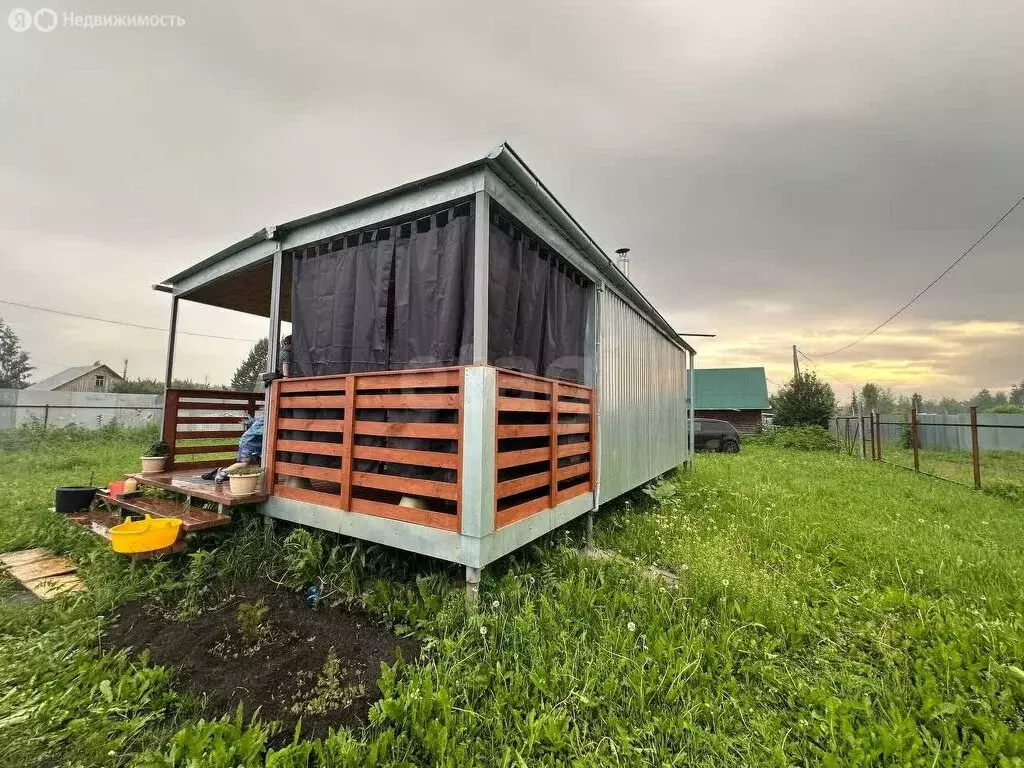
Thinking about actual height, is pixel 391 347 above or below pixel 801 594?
above

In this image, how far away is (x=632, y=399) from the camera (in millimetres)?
5289

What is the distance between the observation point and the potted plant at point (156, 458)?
174 inches

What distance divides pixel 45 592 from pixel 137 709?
190cm

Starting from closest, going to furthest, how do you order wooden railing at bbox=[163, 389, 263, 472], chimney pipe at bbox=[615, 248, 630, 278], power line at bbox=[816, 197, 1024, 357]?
1. wooden railing at bbox=[163, 389, 263, 472]
2. chimney pipe at bbox=[615, 248, 630, 278]
3. power line at bbox=[816, 197, 1024, 357]

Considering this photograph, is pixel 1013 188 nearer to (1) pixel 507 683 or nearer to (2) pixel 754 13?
(2) pixel 754 13

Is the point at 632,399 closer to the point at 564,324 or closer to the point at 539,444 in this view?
the point at 564,324

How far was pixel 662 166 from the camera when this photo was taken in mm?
6898

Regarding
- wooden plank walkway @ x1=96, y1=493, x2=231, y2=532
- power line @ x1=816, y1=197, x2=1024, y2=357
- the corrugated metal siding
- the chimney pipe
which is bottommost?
wooden plank walkway @ x1=96, y1=493, x2=231, y2=532

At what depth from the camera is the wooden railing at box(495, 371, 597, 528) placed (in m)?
2.67

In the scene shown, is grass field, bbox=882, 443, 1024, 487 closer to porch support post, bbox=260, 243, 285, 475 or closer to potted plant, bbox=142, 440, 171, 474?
porch support post, bbox=260, 243, 285, 475

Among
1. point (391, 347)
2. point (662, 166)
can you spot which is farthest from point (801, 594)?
point (662, 166)

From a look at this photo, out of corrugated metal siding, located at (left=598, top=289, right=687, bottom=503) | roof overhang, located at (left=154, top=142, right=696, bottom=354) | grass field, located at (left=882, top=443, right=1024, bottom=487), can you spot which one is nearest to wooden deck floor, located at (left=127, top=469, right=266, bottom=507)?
roof overhang, located at (left=154, top=142, right=696, bottom=354)

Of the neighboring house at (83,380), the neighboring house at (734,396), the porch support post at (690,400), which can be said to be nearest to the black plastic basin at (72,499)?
the porch support post at (690,400)

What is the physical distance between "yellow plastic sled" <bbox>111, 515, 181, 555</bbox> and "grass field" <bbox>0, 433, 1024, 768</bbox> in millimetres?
189
